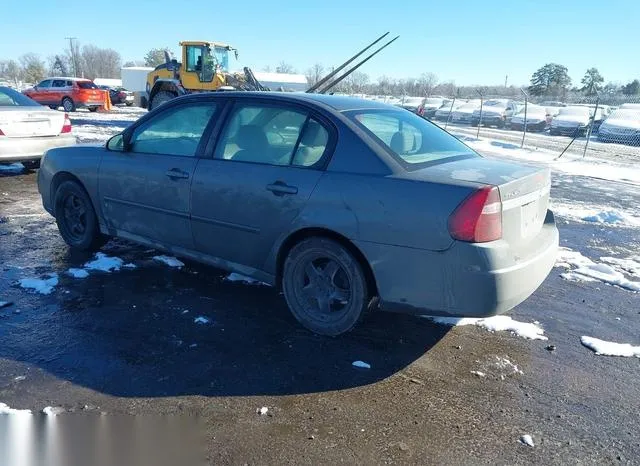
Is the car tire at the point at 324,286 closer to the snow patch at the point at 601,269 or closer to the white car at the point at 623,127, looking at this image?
the snow patch at the point at 601,269

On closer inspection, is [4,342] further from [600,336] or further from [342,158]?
[600,336]

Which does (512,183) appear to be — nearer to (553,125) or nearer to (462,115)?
(553,125)

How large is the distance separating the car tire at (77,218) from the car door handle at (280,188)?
87.9 inches

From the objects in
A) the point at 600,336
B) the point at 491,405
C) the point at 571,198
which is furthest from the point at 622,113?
the point at 491,405

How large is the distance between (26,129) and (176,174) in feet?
18.0

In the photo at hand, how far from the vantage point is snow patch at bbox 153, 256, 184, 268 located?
4.93 meters

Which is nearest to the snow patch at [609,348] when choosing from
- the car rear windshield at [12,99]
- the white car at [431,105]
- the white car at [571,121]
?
the car rear windshield at [12,99]

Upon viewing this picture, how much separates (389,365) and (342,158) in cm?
137

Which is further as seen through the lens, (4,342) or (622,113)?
(622,113)

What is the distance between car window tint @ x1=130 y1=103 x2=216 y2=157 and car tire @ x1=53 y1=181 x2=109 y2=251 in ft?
2.90

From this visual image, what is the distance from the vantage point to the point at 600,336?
3844mm

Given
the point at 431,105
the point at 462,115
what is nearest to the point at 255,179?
the point at 462,115

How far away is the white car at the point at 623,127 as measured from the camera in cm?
2162

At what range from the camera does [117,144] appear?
4746mm
